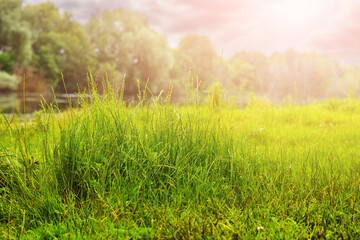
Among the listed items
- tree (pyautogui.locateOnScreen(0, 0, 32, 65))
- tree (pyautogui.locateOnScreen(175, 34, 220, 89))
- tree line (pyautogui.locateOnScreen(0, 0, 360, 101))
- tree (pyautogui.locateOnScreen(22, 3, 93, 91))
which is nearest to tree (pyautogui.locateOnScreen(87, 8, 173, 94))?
tree line (pyautogui.locateOnScreen(0, 0, 360, 101))

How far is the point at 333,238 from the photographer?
2.40 meters

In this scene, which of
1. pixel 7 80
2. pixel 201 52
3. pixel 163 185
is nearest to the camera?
pixel 163 185

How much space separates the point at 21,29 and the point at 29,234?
2839cm

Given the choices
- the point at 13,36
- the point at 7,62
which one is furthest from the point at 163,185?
the point at 13,36

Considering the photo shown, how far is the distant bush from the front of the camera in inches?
948

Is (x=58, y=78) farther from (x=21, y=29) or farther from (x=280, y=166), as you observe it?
(x=21, y=29)

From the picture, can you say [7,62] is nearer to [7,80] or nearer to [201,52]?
[7,80]

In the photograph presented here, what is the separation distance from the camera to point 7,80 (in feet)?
80.5

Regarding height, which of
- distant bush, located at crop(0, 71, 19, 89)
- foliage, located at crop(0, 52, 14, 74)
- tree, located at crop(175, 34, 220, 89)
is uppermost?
tree, located at crop(175, 34, 220, 89)

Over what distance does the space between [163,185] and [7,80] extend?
83.9 ft

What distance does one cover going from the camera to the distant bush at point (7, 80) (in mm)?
24075

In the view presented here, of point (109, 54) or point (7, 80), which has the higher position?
point (109, 54)

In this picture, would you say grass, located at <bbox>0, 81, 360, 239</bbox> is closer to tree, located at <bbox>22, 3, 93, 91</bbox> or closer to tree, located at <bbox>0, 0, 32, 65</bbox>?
tree, located at <bbox>22, 3, 93, 91</bbox>

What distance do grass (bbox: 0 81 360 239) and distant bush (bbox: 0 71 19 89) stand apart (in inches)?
923
